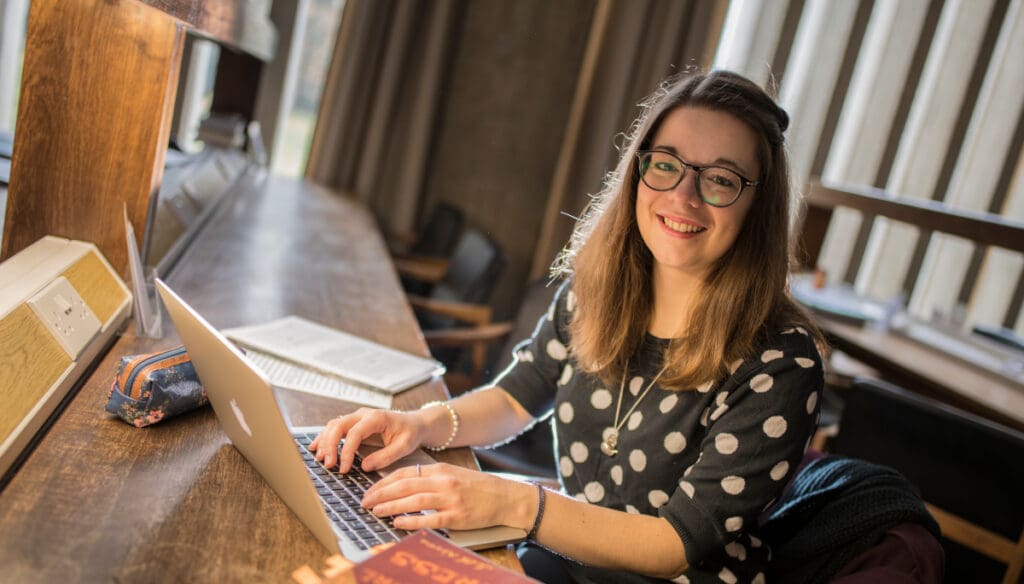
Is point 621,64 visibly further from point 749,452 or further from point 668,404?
point 749,452

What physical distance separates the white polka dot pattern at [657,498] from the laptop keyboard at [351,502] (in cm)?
46

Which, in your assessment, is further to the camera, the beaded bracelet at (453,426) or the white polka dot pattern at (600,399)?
the white polka dot pattern at (600,399)

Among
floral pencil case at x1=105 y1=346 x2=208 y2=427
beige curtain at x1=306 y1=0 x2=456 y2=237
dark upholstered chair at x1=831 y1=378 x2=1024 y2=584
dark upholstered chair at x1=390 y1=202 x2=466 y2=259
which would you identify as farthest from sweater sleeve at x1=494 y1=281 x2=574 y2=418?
beige curtain at x1=306 y1=0 x2=456 y2=237

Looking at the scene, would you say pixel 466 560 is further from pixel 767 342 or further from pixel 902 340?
pixel 902 340

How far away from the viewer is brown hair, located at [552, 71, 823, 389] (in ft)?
4.19

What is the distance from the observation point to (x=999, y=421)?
2365mm

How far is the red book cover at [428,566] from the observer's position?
0.79 meters

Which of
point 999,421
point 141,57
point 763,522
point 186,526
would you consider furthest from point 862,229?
point 186,526

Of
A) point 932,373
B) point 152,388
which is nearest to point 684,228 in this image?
point 152,388

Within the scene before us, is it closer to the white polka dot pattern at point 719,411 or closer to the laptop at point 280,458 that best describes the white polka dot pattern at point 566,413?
the white polka dot pattern at point 719,411

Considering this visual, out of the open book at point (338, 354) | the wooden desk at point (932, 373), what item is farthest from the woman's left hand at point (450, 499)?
the wooden desk at point (932, 373)

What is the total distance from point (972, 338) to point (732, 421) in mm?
2541

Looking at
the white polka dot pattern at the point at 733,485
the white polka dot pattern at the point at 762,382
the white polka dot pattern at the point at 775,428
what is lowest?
the white polka dot pattern at the point at 733,485

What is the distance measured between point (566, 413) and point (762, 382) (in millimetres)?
411
